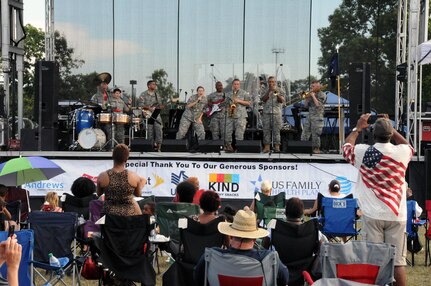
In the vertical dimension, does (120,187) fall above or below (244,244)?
above

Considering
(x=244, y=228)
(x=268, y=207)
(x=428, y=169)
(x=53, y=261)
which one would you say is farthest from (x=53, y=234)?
(x=428, y=169)

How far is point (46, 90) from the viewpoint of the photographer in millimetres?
14273

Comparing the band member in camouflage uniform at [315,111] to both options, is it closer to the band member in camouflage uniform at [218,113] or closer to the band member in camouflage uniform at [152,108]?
the band member in camouflage uniform at [218,113]

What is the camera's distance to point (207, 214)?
658cm

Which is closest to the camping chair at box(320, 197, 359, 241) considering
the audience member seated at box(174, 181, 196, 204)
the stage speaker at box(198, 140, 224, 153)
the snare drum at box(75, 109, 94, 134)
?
the audience member seated at box(174, 181, 196, 204)

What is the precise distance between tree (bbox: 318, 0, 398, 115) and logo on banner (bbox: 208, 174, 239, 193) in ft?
19.6

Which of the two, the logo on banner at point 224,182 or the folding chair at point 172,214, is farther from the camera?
the logo on banner at point 224,182

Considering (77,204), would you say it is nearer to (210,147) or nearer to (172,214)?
(172,214)

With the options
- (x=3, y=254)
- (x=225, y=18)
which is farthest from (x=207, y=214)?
(x=225, y=18)

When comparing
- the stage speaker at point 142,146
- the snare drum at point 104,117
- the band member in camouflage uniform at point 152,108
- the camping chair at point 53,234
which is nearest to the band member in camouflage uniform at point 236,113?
the band member in camouflage uniform at point 152,108

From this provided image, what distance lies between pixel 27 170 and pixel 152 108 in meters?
6.11

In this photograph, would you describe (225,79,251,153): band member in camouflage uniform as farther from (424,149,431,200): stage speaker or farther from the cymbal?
(424,149,431,200): stage speaker

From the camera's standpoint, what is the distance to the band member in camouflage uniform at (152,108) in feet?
50.3

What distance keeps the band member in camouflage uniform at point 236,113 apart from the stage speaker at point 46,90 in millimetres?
3269
